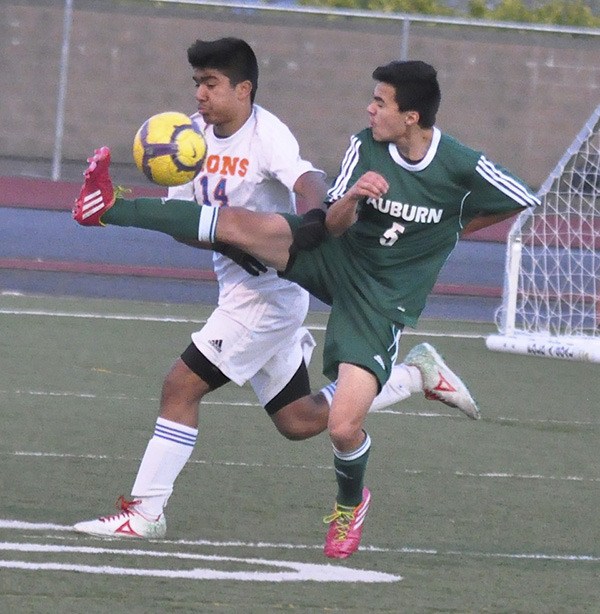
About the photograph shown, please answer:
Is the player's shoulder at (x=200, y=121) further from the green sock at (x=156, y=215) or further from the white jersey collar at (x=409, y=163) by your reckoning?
the white jersey collar at (x=409, y=163)

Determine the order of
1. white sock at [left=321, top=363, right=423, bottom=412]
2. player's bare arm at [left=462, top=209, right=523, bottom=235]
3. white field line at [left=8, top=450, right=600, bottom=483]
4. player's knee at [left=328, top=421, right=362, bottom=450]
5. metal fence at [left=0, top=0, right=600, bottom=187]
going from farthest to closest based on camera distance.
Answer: metal fence at [left=0, top=0, right=600, bottom=187], white field line at [left=8, top=450, right=600, bottom=483], white sock at [left=321, top=363, right=423, bottom=412], player's bare arm at [left=462, top=209, right=523, bottom=235], player's knee at [left=328, top=421, right=362, bottom=450]

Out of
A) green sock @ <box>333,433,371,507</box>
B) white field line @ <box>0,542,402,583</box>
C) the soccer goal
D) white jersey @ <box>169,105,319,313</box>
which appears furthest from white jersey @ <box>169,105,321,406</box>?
the soccer goal

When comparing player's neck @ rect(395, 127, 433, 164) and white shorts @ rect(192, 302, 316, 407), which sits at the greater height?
player's neck @ rect(395, 127, 433, 164)

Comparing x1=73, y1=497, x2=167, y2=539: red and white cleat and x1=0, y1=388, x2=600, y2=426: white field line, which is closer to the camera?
x1=73, y1=497, x2=167, y2=539: red and white cleat

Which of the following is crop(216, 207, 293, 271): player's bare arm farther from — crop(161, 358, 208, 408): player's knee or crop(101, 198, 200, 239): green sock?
crop(161, 358, 208, 408): player's knee

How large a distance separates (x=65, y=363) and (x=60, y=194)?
5012mm

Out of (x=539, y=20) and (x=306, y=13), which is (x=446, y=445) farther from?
(x=539, y=20)

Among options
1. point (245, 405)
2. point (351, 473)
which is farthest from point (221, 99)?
point (245, 405)

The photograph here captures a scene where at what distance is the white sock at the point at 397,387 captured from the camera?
264 inches

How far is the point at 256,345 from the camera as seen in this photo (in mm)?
6305

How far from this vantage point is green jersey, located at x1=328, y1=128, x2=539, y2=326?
5891 millimetres

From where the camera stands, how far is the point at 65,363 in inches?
414

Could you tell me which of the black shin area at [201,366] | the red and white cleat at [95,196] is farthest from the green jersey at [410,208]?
the red and white cleat at [95,196]

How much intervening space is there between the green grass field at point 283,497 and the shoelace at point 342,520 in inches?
4.1
